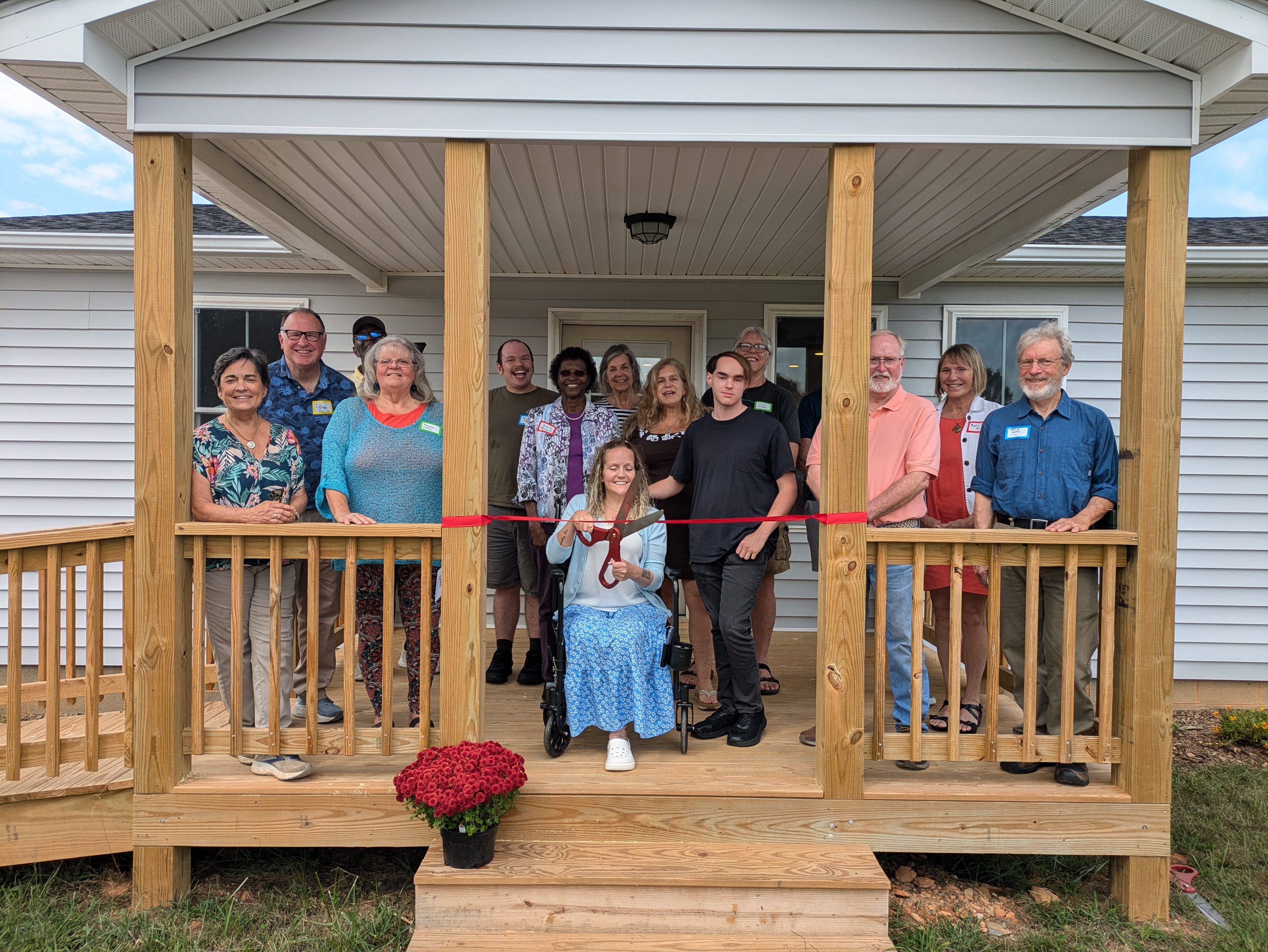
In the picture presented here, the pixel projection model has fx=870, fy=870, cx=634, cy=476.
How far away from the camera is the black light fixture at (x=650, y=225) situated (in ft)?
14.0

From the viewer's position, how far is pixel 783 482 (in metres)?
3.35

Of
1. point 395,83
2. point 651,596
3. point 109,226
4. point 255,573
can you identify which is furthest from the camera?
point 109,226

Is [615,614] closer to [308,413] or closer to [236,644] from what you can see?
[236,644]

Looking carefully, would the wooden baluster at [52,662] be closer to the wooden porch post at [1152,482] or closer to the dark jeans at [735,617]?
the dark jeans at [735,617]

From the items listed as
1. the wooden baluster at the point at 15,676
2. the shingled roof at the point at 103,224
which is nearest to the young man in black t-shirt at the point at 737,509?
the wooden baluster at the point at 15,676

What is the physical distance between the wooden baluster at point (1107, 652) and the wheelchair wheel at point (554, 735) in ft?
6.19

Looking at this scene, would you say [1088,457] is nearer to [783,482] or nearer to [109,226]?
[783,482]

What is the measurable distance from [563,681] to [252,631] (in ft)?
3.76

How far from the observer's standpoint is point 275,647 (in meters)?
2.99

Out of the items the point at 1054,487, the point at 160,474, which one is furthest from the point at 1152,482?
the point at 160,474

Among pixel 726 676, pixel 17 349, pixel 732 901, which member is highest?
pixel 17 349

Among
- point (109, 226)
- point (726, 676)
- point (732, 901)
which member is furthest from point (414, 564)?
point (109, 226)

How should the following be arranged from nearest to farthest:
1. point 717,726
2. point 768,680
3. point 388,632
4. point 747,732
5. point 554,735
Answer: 1. point 388,632
2. point 554,735
3. point 747,732
4. point 717,726
5. point 768,680

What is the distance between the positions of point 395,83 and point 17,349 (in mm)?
4244
